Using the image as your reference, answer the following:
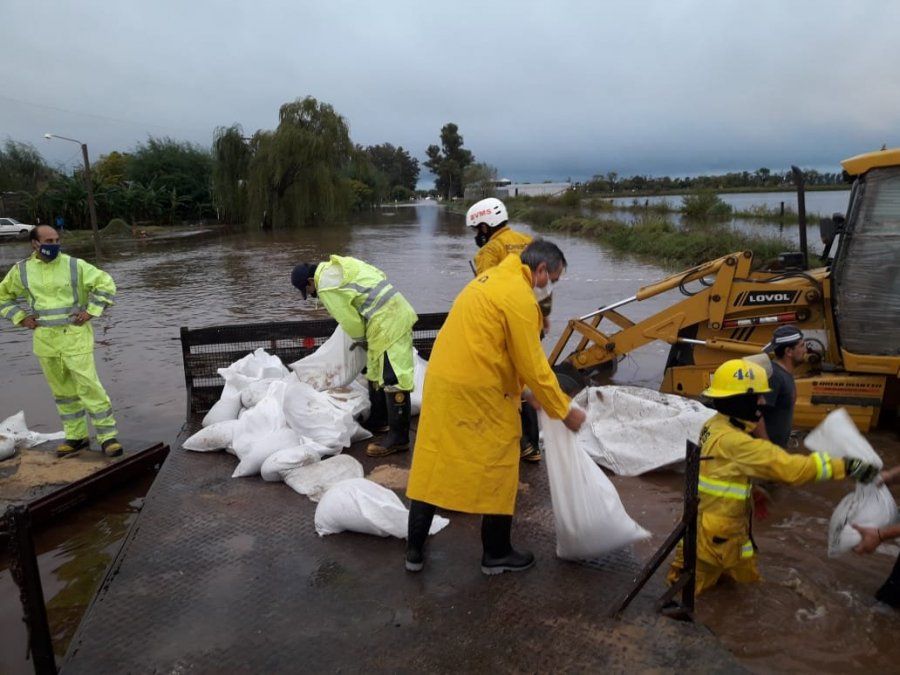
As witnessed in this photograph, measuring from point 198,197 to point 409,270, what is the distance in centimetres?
3411

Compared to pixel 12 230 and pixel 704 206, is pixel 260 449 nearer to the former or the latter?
pixel 704 206

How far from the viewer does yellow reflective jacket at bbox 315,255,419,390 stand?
4125mm

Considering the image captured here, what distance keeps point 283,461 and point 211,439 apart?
28.9 inches

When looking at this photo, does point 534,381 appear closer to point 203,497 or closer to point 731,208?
point 203,497

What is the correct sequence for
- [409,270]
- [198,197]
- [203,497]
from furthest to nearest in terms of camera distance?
[198,197] → [409,270] → [203,497]

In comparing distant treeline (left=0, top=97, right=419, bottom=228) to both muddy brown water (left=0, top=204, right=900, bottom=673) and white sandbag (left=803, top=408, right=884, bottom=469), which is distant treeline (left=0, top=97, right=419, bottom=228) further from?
white sandbag (left=803, top=408, right=884, bottom=469)

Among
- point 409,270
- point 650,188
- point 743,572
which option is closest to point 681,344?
point 743,572

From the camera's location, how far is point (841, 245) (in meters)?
4.82

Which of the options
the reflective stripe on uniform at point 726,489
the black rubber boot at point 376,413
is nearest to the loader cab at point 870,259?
the reflective stripe on uniform at point 726,489

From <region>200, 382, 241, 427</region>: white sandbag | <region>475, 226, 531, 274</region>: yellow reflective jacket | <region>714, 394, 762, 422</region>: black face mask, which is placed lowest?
<region>200, 382, 241, 427</region>: white sandbag

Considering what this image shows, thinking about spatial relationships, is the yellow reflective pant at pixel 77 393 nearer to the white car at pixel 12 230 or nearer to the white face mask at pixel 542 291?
the white face mask at pixel 542 291

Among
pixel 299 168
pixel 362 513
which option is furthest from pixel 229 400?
pixel 299 168

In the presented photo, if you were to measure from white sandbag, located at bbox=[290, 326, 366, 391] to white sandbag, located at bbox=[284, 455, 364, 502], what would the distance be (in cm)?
76

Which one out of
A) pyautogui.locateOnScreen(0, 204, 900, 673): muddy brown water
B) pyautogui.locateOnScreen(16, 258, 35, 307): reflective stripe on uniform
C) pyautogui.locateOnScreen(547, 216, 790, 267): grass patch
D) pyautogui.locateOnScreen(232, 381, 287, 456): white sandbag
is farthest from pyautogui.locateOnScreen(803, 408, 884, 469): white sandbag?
pyautogui.locateOnScreen(547, 216, 790, 267): grass patch
